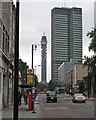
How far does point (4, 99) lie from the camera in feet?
127

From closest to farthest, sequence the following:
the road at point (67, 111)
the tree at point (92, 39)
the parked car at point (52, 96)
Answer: the road at point (67, 111)
the parked car at point (52, 96)
the tree at point (92, 39)

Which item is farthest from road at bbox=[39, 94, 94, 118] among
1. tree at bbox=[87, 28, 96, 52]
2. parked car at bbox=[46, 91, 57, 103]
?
tree at bbox=[87, 28, 96, 52]

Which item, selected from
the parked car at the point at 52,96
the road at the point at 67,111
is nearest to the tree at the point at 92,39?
the parked car at the point at 52,96

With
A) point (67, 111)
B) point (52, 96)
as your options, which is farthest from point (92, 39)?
point (67, 111)

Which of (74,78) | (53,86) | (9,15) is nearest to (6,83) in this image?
(9,15)

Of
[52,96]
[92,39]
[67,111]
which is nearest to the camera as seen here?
[67,111]

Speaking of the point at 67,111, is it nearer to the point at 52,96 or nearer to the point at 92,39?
the point at 52,96

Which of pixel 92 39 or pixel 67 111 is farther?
pixel 92 39

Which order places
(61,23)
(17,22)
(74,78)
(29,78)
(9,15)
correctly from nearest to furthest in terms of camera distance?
(17,22) → (29,78) → (9,15) → (61,23) → (74,78)

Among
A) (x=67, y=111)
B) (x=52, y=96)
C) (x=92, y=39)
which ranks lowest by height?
(x=67, y=111)

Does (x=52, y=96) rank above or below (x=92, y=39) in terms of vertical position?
below

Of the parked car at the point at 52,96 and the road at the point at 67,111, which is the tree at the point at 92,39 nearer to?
the parked car at the point at 52,96

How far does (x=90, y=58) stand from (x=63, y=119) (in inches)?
2299

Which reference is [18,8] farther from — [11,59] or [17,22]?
[11,59]
